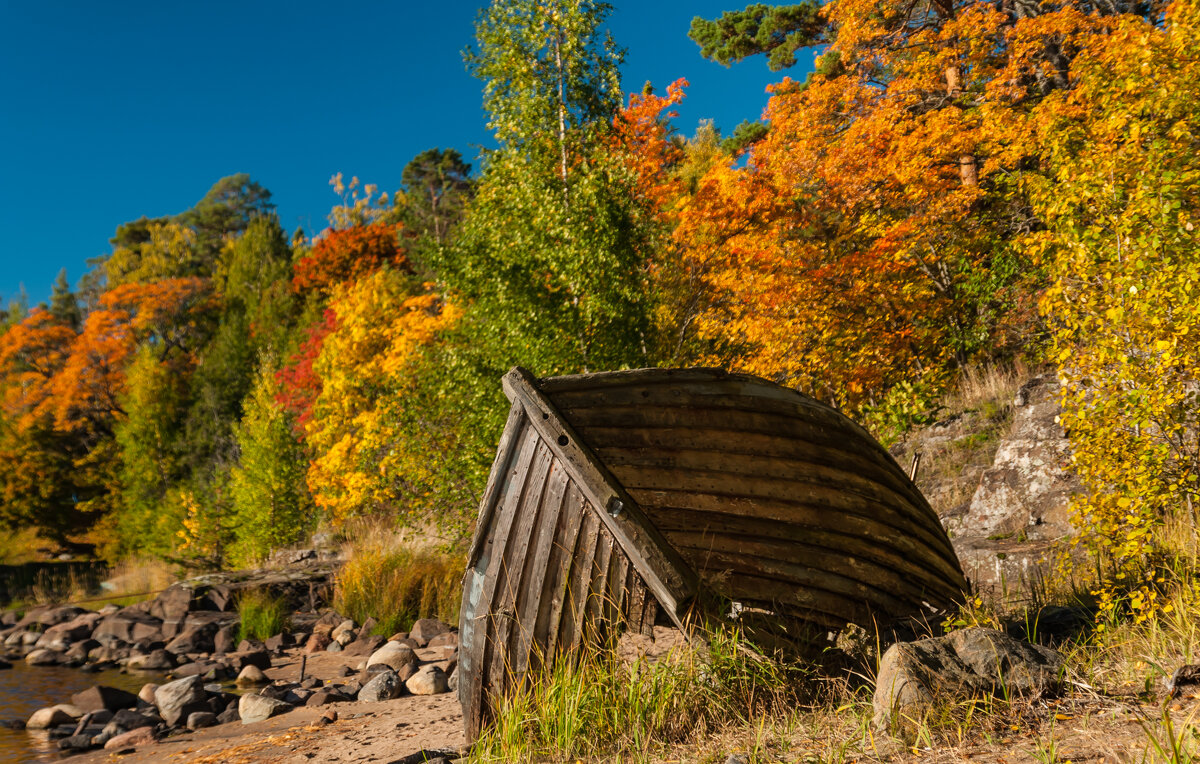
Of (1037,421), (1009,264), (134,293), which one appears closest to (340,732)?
(1037,421)

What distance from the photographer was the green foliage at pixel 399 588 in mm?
12094

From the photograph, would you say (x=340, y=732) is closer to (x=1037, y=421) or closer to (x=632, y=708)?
(x=632, y=708)

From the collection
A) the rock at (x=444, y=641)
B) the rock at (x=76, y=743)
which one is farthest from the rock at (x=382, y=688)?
the rock at (x=76, y=743)

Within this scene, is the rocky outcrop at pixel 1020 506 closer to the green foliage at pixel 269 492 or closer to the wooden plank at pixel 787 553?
the wooden plank at pixel 787 553

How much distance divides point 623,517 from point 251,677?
8080mm

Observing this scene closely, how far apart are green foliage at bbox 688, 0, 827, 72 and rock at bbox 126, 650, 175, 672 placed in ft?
60.5

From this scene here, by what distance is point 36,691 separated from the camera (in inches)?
411

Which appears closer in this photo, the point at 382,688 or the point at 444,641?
the point at 382,688

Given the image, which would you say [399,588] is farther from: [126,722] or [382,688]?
[126,722]

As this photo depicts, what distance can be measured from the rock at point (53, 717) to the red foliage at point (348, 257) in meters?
27.1

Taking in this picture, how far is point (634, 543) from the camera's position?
4.25 meters

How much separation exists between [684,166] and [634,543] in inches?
973

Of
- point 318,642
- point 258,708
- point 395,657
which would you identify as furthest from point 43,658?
point 395,657

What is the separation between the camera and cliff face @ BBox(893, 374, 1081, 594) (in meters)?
7.00
